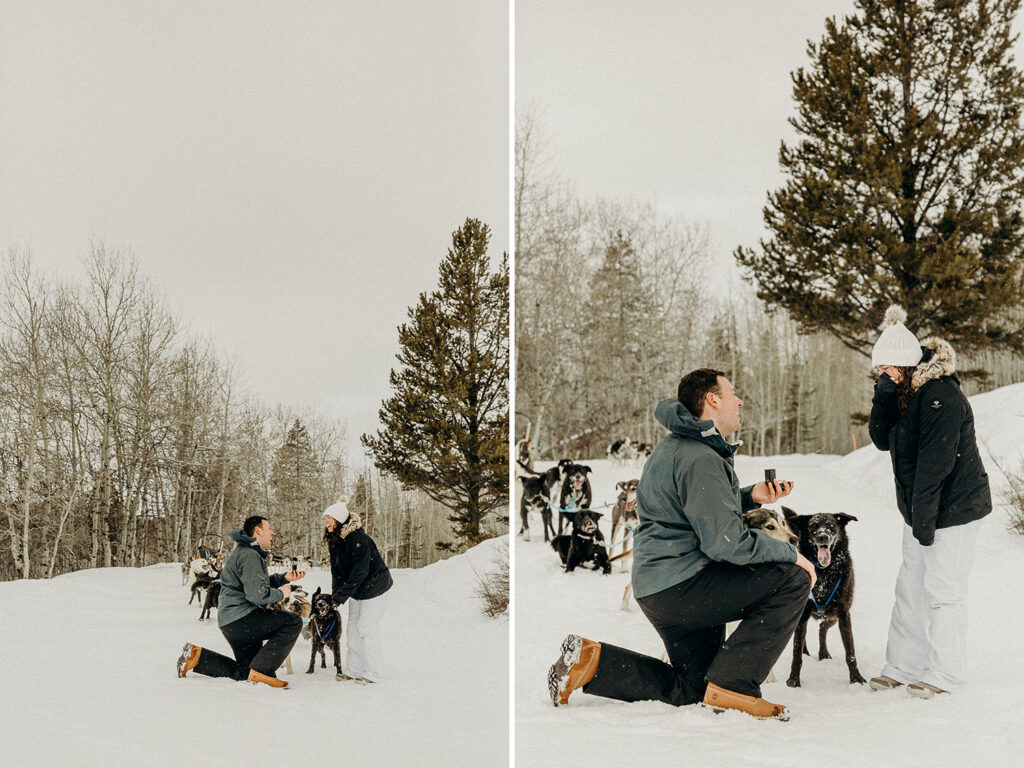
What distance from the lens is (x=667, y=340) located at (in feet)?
14.8

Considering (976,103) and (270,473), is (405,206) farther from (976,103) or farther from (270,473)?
(976,103)

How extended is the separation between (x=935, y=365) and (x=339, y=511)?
2.41 meters

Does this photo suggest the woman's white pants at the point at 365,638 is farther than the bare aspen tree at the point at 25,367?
Yes

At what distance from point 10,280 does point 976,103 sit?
3.84 meters

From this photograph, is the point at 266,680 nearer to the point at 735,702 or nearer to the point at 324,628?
the point at 324,628

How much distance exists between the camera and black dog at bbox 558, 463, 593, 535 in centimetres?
456

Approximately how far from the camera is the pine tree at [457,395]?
4.50 m

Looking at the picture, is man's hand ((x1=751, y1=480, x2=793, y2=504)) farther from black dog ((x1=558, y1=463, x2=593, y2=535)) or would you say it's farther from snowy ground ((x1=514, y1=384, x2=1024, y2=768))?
black dog ((x1=558, y1=463, x2=593, y2=535))

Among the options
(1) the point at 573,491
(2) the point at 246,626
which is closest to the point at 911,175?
(1) the point at 573,491

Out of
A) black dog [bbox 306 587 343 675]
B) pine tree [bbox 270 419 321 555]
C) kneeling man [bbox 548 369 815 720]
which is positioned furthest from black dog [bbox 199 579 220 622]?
kneeling man [bbox 548 369 815 720]

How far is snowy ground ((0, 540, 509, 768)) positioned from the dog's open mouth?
1833mm

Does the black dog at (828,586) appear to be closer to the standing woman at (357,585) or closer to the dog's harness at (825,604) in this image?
the dog's harness at (825,604)

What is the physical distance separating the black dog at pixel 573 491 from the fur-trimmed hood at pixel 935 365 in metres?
1.62

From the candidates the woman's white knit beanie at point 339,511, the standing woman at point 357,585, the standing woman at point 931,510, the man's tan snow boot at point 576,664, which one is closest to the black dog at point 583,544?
the standing woman at point 357,585
